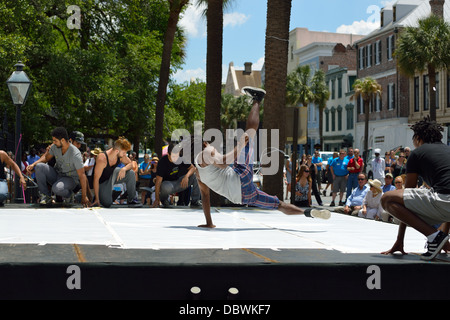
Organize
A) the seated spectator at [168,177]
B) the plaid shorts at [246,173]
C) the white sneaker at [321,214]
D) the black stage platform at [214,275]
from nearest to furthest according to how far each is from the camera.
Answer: the black stage platform at [214,275] → the plaid shorts at [246,173] → the white sneaker at [321,214] → the seated spectator at [168,177]

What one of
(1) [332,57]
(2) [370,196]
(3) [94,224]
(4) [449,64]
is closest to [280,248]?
(3) [94,224]

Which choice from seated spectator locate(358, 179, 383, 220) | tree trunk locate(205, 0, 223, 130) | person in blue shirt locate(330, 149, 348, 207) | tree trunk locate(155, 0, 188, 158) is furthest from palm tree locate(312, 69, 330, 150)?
seated spectator locate(358, 179, 383, 220)

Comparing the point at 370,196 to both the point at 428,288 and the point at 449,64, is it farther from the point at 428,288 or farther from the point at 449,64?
the point at 449,64

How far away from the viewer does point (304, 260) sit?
570cm

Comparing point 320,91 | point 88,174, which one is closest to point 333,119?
point 320,91

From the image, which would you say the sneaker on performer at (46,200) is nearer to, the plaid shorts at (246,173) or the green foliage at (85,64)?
the plaid shorts at (246,173)

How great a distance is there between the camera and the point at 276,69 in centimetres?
1588

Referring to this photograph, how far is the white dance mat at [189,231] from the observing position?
7.02 m

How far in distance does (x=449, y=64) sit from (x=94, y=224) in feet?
124

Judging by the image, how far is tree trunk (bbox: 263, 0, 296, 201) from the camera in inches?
623

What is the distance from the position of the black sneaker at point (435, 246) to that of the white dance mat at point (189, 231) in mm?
625

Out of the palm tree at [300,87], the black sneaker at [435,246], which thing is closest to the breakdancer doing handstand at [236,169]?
the black sneaker at [435,246]

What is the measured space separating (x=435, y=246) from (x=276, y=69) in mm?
10270

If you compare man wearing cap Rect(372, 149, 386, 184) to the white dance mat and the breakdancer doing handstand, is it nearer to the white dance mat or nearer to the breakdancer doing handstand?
the white dance mat
